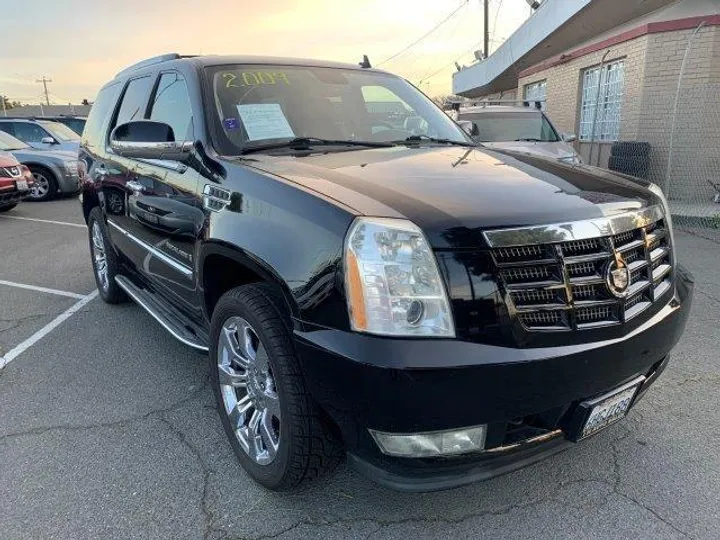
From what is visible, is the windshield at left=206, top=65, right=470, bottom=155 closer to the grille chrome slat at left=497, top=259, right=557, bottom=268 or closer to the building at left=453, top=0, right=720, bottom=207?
the grille chrome slat at left=497, top=259, right=557, bottom=268

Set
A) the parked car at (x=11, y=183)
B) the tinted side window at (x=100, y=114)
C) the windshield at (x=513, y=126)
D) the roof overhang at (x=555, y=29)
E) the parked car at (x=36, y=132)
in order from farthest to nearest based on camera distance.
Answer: the parked car at (x=36, y=132) < the roof overhang at (x=555, y=29) < the parked car at (x=11, y=183) < the windshield at (x=513, y=126) < the tinted side window at (x=100, y=114)

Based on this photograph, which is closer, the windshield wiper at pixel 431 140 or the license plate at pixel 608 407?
the license plate at pixel 608 407

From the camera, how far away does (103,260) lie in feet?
16.9

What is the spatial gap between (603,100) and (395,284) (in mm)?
12651

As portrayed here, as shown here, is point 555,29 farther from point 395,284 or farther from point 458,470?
point 458,470

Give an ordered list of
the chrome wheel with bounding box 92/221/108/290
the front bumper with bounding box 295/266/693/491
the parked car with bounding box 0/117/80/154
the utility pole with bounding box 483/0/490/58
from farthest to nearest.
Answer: the utility pole with bounding box 483/0/490/58, the parked car with bounding box 0/117/80/154, the chrome wheel with bounding box 92/221/108/290, the front bumper with bounding box 295/266/693/491

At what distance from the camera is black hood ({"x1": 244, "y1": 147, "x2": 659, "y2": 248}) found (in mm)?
1991

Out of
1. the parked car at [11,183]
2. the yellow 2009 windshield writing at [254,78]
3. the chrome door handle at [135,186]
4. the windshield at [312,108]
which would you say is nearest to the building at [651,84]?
the windshield at [312,108]

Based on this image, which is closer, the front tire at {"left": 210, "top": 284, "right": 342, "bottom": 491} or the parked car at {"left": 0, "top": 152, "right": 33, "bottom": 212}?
the front tire at {"left": 210, "top": 284, "right": 342, "bottom": 491}

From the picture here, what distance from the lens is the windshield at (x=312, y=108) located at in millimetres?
3051

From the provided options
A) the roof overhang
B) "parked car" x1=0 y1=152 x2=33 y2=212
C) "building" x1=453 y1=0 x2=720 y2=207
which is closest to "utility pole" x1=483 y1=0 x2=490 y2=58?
the roof overhang

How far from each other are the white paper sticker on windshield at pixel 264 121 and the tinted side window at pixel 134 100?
48.6 inches

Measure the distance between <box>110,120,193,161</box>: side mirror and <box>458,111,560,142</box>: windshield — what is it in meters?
7.29

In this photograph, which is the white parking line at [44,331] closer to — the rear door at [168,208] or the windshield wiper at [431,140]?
the rear door at [168,208]
